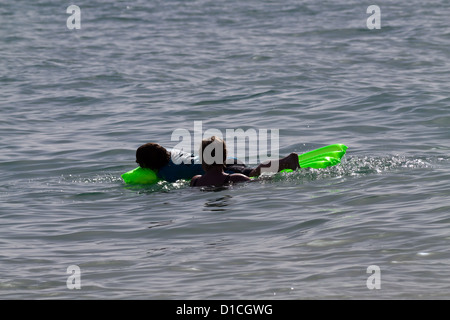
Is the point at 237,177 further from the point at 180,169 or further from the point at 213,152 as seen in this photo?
the point at 180,169

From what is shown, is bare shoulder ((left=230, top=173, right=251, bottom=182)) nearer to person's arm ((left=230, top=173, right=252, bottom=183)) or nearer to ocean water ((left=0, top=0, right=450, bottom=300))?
person's arm ((left=230, top=173, right=252, bottom=183))

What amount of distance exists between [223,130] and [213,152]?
4.06 m

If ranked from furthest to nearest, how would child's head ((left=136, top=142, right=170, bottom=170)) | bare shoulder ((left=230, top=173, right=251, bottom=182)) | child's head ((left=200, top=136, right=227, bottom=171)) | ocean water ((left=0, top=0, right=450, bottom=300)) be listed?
1. child's head ((left=136, top=142, right=170, bottom=170))
2. bare shoulder ((left=230, top=173, right=251, bottom=182))
3. child's head ((left=200, top=136, right=227, bottom=171))
4. ocean water ((left=0, top=0, right=450, bottom=300))

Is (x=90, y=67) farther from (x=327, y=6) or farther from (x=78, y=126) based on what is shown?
(x=327, y=6)

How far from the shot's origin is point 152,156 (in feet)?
31.2

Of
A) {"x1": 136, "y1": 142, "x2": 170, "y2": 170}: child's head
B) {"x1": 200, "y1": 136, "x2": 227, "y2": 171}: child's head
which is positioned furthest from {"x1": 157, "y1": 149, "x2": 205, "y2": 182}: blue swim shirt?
{"x1": 200, "y1": 136, "x2": 227, "y2": 171}: child's head

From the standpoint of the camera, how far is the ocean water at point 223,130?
20.6 feet

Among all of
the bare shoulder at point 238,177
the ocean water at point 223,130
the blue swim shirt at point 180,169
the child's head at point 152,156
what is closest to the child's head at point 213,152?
the bare shoulder at point 238,177

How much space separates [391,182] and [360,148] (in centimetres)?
215

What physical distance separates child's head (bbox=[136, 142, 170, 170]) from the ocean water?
0.92ft

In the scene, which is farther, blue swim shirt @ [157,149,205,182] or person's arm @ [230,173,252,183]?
blue swim shirt @ [157,149,205,182]

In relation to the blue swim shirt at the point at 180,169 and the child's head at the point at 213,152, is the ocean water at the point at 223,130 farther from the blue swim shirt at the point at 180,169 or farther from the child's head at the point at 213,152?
the child's head at the point at 213,152

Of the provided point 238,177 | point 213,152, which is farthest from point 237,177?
point 213,152

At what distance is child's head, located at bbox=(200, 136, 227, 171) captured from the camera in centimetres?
888
